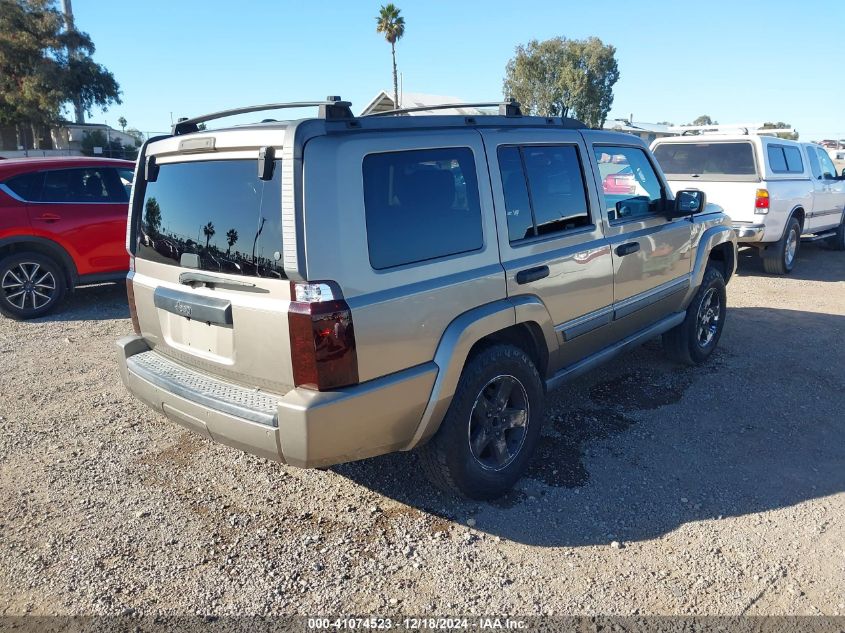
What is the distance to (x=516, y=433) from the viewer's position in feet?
11.7

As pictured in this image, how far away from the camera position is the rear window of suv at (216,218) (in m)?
2.73

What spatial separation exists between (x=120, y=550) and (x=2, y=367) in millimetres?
3425

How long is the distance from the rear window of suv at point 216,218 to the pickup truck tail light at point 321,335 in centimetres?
20

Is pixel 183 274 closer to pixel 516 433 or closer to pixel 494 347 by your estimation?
pixel 494 347

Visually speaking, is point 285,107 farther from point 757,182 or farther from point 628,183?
point 757,182

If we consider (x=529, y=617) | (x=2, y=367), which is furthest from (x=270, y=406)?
(x=2, y=367)

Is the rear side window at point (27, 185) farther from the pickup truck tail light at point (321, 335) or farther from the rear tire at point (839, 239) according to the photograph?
the rear tire at point (839, 239)

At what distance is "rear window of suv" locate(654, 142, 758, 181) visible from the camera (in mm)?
8992

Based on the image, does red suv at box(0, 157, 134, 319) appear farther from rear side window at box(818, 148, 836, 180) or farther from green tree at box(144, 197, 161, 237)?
rear side window at box(818, 148, 836, 180)

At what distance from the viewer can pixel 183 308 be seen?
10.2 feet

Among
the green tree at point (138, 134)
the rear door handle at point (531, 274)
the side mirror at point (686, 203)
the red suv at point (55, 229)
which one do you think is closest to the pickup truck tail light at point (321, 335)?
the rear door handle at point (531, 274)

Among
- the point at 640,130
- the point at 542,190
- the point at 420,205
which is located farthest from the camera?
the point at 640,130

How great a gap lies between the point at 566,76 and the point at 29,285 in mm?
45371

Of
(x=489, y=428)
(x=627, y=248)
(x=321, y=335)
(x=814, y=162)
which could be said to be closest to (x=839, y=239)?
(x=814, y=162)
